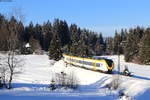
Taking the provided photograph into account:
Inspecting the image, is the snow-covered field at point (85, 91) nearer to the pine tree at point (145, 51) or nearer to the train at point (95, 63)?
the train at point (95, 63)

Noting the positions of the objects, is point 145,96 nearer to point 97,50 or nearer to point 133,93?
point 133,93

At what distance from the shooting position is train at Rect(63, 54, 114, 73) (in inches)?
1528

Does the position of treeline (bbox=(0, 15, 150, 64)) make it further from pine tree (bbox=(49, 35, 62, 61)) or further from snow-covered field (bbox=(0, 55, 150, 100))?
snow-covered field (bbox=(0, 55, 150, 100))

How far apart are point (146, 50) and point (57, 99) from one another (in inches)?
2368

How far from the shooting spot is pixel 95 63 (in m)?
42.5

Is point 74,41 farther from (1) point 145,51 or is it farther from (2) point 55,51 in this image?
(1) point 145,51

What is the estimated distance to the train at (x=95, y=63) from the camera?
127ft

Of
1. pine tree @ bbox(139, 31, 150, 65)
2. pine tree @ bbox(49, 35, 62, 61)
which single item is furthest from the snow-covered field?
pine tree @ bbox(139, 31, 150, 65)

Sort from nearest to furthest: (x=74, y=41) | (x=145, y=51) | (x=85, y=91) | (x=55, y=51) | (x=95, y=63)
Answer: (x=85, y=91)
(x=95, y=63)
(x=55, y=51)
(x=145, y=51)
(x=74, y=41)

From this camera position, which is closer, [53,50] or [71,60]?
[71,60]

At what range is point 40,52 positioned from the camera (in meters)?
93.0

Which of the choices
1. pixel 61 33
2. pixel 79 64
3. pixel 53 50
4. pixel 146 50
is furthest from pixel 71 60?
pixel 61 33

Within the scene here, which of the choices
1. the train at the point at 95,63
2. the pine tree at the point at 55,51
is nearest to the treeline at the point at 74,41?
the pine tree at the point at 55,51

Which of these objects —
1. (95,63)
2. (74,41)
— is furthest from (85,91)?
(74,41)
